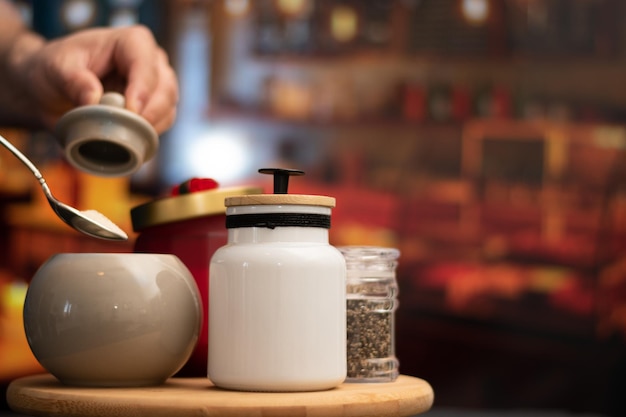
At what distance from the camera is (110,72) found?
1.29 meters

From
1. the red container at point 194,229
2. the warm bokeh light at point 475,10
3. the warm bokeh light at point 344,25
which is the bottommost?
the red container at point 194,229

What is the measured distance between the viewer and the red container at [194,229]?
96cm

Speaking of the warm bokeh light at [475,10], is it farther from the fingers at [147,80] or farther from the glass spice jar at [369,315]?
the glass spice jar at [369,315]

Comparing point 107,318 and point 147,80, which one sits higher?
point 147,80

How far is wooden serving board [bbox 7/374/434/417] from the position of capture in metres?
0.75

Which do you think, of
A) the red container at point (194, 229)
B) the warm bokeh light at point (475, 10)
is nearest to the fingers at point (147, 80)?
the red container at point (194, 229)

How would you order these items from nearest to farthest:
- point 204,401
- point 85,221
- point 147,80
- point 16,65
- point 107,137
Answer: point 204,401
point 85,221
point 107,137
point 147,80
point 16,65

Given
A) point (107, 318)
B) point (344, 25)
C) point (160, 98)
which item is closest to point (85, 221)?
point (107, 318)

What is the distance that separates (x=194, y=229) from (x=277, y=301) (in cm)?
21

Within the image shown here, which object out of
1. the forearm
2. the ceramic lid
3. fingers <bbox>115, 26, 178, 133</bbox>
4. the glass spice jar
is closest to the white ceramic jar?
the glass spice jar

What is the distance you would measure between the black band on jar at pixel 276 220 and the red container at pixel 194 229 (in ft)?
0.40

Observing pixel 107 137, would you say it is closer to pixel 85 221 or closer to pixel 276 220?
pixel 85 221

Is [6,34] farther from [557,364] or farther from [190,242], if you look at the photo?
[557,364]

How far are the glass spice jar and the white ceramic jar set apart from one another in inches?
4.2
